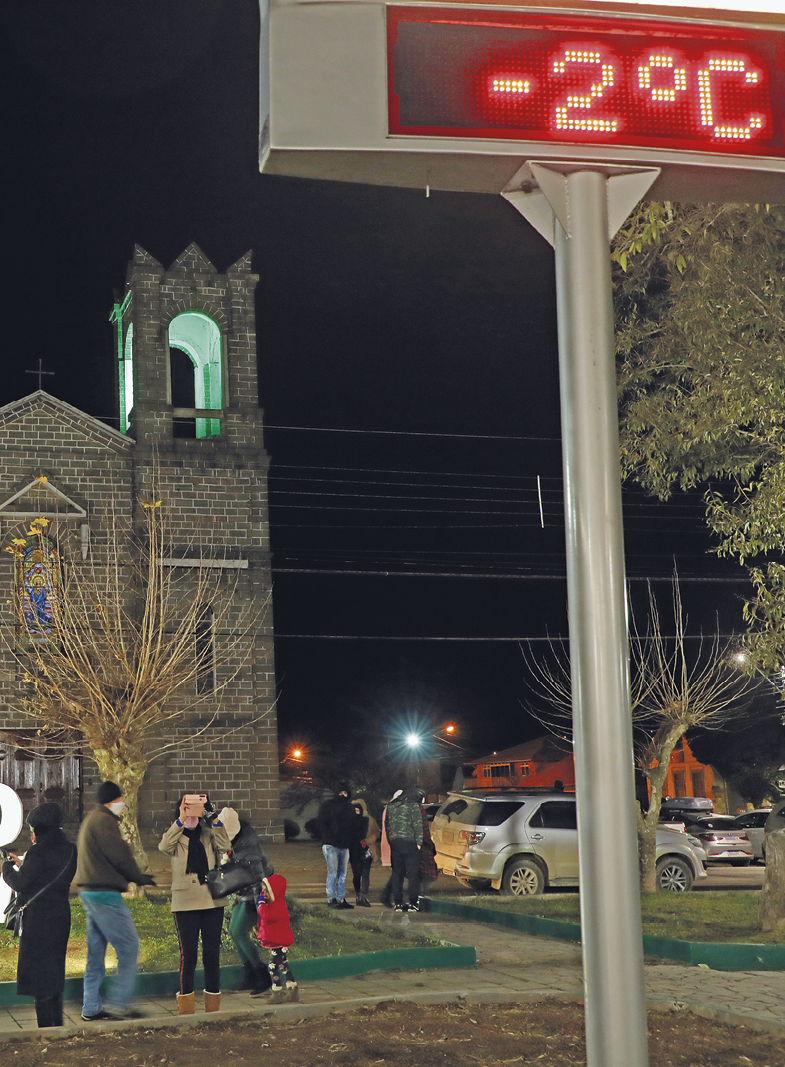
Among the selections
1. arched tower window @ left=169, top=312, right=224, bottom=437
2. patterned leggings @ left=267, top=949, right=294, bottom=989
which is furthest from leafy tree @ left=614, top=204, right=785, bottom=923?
arched tower window @ left=169, top=312, right=224, bottom=437

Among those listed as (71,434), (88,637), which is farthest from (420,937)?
(71,434)

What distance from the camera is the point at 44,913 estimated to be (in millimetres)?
8906

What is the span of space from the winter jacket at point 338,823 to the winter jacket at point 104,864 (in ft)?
26.4

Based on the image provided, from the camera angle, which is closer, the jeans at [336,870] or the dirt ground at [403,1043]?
the dirt ground at [403,1043]

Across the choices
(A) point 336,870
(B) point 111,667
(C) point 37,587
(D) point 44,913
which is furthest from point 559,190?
(C) point 37,587

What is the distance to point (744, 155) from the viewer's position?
3.37 m

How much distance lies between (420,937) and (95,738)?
27.3 ft

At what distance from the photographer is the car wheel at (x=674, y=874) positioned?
19891 millimetres

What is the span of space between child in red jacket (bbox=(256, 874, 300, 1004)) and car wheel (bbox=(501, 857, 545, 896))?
32.4 feet

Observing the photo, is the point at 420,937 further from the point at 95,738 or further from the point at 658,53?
the point at 658,53

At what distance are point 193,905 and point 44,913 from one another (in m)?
1.05

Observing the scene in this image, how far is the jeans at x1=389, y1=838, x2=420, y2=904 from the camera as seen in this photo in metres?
16.1

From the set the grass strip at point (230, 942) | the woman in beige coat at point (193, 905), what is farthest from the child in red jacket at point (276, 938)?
the grass strip at point (230, 942)

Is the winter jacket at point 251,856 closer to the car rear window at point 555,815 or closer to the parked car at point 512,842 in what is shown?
the parked car at point 512,842
